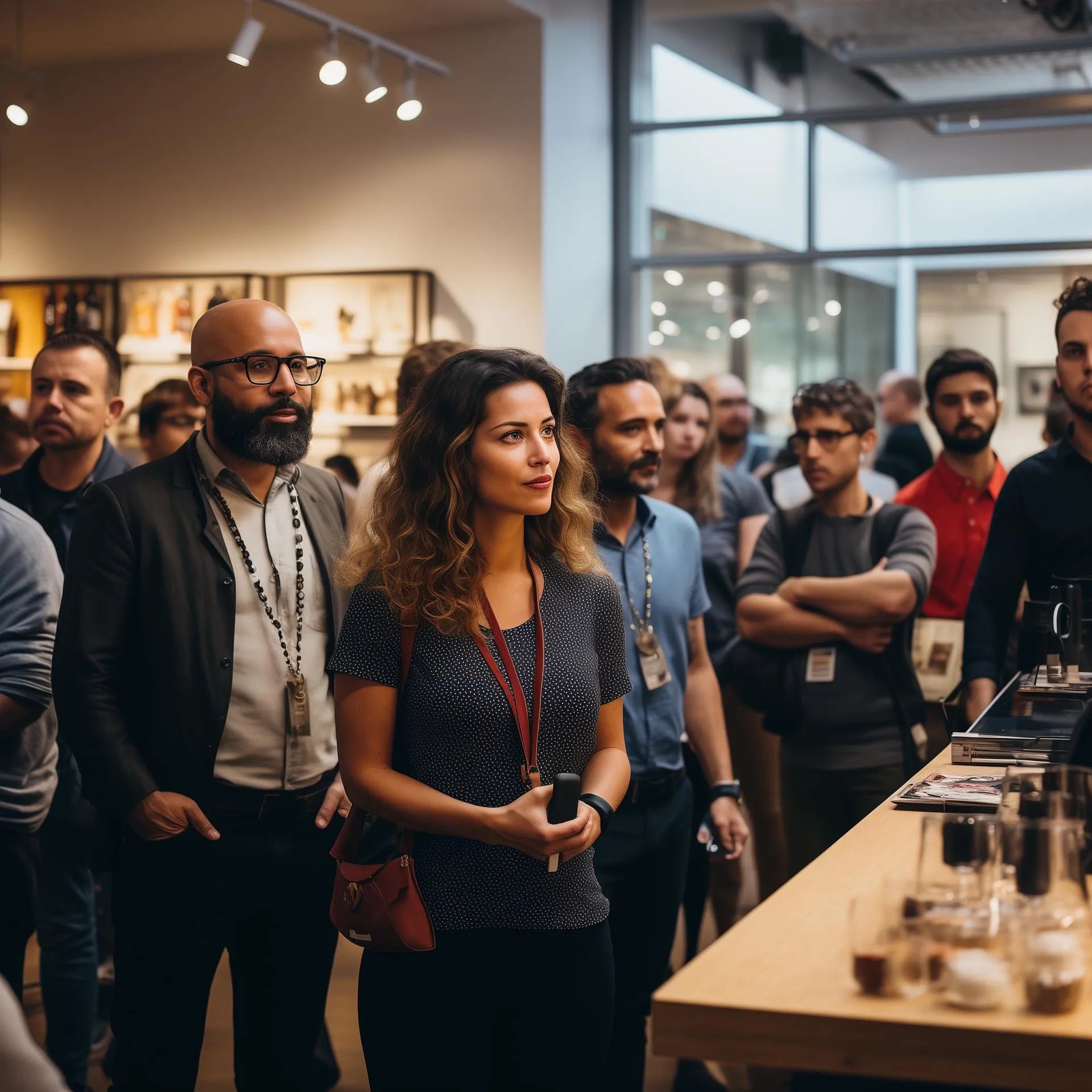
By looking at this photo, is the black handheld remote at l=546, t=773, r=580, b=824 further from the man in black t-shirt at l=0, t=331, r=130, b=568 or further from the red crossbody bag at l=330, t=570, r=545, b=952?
the man in black t-shirt at l=0, t=331, r=130, b=568

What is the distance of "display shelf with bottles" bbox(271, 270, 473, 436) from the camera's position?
25.0 feet

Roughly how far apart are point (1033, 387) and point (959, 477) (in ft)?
13.0

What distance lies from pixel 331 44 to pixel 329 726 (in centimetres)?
435

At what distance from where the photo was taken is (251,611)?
2.67 metres

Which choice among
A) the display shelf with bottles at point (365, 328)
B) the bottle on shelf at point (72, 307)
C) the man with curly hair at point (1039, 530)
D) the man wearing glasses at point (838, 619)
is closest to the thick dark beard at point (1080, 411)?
the man with curly hair at point (1039, 530)

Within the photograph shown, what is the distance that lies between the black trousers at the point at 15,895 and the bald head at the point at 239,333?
3.32ft

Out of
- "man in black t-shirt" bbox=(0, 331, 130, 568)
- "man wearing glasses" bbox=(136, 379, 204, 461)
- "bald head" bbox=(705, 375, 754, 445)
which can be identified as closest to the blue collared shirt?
"man in black t-shirt" bbox=(0, 331, 130, 568)

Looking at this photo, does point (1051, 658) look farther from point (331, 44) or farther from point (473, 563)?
point (331, 44)

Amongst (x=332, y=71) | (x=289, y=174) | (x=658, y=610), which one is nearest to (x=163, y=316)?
(x=289, y=174)

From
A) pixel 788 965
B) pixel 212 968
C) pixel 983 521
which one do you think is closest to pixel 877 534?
pixel 983 521

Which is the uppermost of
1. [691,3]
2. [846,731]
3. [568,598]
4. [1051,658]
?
[691,3]

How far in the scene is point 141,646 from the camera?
261 cm

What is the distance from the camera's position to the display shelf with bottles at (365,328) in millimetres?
7605

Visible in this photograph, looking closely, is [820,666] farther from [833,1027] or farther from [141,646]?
[833,1027]
